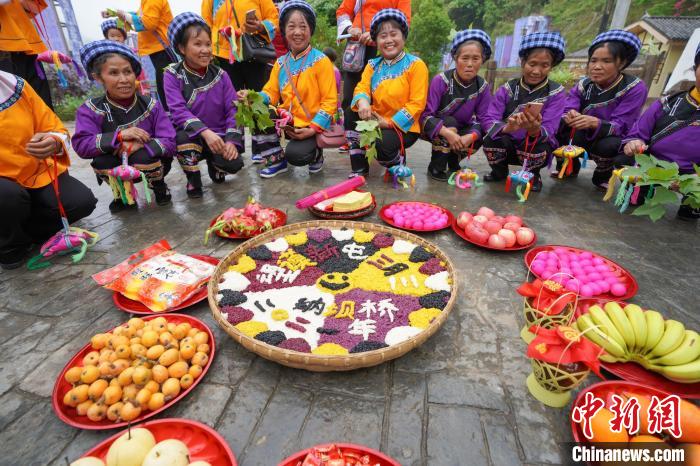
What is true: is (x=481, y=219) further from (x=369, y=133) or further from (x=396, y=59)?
(x=396, y=59)

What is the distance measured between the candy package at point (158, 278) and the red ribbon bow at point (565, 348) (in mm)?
2164

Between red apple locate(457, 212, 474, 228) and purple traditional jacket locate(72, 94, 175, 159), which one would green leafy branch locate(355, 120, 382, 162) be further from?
purple traditional jacket locate(72, 94, 175, 159)

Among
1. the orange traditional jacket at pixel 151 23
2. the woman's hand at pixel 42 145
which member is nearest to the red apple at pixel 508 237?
the woman's hand at pixel 42 145

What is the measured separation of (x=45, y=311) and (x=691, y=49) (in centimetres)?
1181

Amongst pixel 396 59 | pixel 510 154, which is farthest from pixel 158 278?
pixel 510 154

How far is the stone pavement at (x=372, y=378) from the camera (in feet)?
5.44

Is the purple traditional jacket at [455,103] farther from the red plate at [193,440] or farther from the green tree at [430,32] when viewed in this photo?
the green tree at [430,32]

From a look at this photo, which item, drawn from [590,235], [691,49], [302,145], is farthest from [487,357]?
[691,49]

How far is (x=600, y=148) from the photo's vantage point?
4.52 metres

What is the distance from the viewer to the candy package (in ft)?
7.99

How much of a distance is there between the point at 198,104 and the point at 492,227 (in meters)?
3.73

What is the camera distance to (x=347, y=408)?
1.82 meters

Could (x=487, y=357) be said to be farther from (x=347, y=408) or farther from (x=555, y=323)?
(x=347, y=408)

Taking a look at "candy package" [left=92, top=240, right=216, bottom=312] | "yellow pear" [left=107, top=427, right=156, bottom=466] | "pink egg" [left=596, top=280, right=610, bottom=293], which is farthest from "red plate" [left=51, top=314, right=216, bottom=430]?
"pink egg" [left=596, top=280, right=610, bottom=293]
